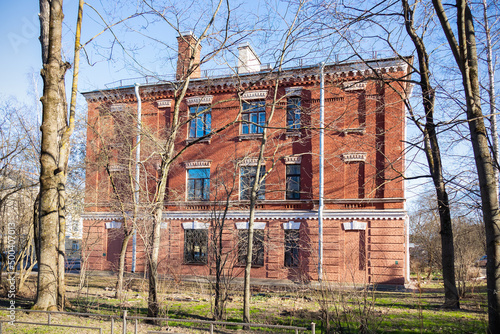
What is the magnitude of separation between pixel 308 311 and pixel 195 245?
11523 mm

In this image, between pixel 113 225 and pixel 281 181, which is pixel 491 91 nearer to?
pixel 281 181

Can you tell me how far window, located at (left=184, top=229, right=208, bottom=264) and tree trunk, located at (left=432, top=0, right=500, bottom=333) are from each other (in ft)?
51.1

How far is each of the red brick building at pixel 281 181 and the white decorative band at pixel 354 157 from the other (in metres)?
0.05

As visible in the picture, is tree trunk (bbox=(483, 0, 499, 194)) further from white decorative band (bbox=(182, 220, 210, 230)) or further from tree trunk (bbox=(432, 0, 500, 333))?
white decorative band (bbox=(182, 220, 210, 230))

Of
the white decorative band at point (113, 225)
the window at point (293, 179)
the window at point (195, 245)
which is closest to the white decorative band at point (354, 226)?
the window at point (293, 179)

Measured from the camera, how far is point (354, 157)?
63.6ft

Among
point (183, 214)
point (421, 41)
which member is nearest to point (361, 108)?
point (421, 41)

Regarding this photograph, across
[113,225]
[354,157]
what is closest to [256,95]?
[354,157]

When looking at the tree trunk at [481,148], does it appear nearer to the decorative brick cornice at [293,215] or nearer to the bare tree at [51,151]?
the bare tree at [51,151]

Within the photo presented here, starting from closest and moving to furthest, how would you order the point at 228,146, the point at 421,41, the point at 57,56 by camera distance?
1. the point at 57,56
2. the point at 421,41
3. the point at 228,146

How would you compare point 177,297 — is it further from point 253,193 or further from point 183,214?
point 183,214

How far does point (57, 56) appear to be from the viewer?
9.82 m

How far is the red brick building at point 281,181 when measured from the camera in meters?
18.3

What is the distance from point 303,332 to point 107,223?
17.3 metres
